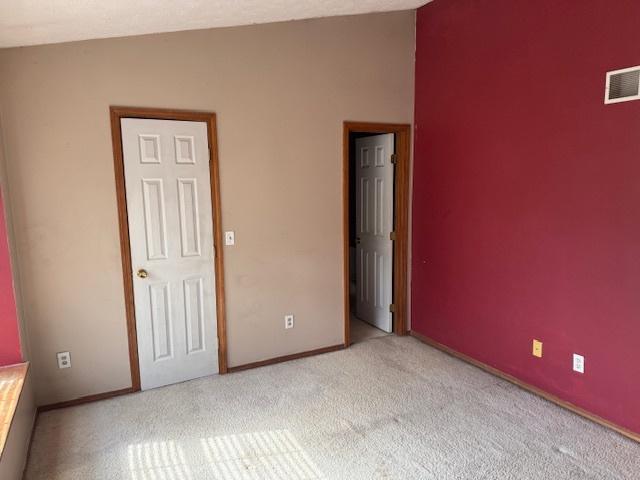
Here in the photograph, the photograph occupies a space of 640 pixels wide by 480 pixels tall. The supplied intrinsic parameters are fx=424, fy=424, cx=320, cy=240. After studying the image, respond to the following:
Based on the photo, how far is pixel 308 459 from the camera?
7.53 ft

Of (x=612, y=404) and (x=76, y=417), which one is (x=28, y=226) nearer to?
(x=76, y=417)

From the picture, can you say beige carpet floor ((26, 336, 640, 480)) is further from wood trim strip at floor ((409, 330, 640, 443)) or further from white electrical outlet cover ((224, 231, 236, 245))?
white electrical outlet cover ((224, 231, 236, 245))

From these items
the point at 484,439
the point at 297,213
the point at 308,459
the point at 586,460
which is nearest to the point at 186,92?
the point at 297,213

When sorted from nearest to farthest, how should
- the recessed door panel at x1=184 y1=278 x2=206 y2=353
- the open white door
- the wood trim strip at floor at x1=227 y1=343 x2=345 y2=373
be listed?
the recessed door panel at x1=184 y1=278 x2=206 y2=353 < the wood trim strip at floor at x1=227 y1=343 x2=345 y2=373 < the open white door

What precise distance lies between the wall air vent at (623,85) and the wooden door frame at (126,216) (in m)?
2.51

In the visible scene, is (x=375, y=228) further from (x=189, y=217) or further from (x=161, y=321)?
(x=161, y=321)

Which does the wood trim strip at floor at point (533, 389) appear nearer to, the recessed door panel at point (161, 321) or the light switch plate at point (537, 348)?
the light switch plate at point (537, 348)

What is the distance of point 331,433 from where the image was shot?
253cm

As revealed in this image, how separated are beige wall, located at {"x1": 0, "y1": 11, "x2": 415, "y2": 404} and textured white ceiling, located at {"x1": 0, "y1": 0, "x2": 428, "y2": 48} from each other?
143 millimetres

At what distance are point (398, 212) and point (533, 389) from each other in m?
1.82

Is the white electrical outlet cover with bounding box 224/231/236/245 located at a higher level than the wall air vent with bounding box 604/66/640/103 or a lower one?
lower

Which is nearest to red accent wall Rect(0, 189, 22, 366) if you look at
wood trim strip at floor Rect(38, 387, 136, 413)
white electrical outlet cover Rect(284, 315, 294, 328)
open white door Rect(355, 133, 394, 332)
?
wood trim strip at floor Rect(38, 387, 136, 413)

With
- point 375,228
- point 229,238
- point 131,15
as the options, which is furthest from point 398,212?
point 131,15

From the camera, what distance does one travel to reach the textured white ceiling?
2.02 meters
